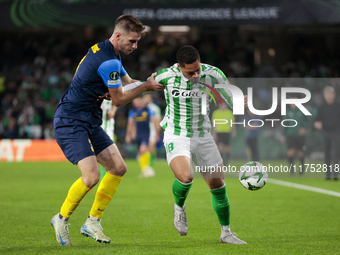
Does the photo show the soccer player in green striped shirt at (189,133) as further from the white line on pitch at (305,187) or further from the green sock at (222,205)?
the white line on pitch at (305,187)

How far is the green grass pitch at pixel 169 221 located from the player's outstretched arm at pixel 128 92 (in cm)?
154

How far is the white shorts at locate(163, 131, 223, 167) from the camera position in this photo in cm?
566

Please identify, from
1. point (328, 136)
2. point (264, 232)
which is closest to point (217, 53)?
point (328, 136)

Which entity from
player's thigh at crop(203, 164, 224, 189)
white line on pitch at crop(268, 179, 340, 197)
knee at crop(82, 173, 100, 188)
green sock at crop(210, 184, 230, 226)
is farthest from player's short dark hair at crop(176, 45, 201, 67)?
white line on pitch at crop(268, 179, 340, 197)

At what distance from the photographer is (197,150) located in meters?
5.72

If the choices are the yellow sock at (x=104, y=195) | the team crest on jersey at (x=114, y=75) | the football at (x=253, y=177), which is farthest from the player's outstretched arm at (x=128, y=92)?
the football at (x=253, y=177)

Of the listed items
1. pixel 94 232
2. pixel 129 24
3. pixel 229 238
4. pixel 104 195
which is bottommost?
pixel 229 238

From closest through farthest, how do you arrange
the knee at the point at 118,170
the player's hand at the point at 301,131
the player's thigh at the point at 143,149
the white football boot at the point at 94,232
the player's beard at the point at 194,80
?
1. the white football boot at the point at 94,232
2. the knee at the point at 118,170
3. the player's beard at the point at 194,80
4. the player's thigh at the point at 143,149
5. the player's hand at the point at 301,131

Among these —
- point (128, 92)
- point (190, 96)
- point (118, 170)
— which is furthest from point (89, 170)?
point (190, 96)

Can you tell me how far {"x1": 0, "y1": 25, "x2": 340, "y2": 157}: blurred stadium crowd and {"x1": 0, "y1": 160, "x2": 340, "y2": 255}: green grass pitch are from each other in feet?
45.3

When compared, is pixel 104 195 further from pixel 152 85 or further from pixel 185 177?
pixel 152 85

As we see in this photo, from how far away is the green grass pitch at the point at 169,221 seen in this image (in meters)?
5.22

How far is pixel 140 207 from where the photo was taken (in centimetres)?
842

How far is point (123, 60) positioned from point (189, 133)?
2203 centimetres
